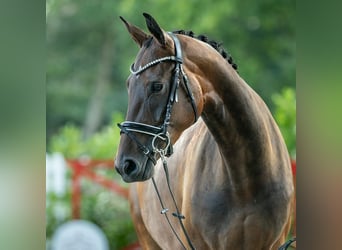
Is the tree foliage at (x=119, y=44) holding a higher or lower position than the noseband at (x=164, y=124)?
higher

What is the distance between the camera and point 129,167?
7.93 ft

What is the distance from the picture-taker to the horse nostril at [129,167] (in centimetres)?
240

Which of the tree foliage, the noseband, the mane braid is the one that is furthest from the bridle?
the tree foliage

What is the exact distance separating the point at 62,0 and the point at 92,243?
27.7ft

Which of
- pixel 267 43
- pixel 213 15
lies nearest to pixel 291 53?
pixel 267 43

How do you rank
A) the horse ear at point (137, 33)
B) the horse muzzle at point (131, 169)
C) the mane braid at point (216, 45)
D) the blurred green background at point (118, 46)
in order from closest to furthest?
1. the horse muzzle at point (131, 169)
2. the horse ear at point (137, 33)
3. the mane braid at point (216, 45)
4. the blurred green background at point (118, 46)

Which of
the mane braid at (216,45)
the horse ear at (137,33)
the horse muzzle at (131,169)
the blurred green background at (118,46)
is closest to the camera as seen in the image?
the horse muzzle at (131,169)

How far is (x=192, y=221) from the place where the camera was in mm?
2891

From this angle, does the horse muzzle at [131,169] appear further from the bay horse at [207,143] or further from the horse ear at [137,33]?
the horse ear at [137,33]

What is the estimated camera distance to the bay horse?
96.7 inches

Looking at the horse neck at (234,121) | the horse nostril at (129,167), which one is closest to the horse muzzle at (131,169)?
the horse nostril at (129,167)

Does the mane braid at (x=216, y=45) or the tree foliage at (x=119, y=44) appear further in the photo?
the tree foliage at (x=119, y=44)

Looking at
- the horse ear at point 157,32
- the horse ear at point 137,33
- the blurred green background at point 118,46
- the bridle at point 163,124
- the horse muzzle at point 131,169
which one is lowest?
the horse muzzle at point 131,169

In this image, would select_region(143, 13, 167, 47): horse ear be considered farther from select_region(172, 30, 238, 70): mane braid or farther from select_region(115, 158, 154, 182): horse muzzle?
select_region(115, 158, 154, 182): horse muzzle
